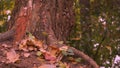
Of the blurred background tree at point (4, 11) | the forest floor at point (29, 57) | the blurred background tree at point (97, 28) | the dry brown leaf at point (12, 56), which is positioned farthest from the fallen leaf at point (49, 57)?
the blurred background tree at point (4, 11)

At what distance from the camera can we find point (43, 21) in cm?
415

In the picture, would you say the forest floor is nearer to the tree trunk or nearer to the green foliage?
the tree trunk

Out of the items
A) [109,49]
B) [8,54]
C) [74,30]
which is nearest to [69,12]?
[74,30]

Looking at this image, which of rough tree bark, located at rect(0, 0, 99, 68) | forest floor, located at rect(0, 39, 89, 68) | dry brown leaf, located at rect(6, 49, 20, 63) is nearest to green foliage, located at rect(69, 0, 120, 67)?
rough tree bark, located at rect(0, 0, 99, 68)

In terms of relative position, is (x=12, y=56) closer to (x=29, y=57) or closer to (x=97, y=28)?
(x=29, y=57)

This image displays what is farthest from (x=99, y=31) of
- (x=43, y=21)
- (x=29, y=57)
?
(x=29, y=57)

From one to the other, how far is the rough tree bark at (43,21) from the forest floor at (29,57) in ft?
0.38

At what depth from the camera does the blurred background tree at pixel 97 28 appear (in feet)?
15.5

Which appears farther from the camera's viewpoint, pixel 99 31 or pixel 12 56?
pixel 99 31

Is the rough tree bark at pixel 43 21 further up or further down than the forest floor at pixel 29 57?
further up

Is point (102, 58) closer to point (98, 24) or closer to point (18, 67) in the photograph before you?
point (98, 24)

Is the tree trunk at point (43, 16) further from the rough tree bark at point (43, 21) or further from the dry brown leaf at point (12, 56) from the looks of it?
the dry brown leaf at point (12, 56)

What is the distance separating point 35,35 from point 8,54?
0.63m

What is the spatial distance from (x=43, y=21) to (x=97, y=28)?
0.99 metres
